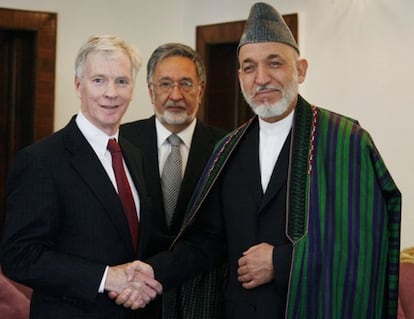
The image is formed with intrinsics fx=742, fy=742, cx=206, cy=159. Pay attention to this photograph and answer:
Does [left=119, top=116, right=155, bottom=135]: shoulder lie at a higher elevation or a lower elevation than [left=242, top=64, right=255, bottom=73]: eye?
lower

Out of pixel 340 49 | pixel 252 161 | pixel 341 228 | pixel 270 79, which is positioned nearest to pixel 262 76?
pixel 270 79

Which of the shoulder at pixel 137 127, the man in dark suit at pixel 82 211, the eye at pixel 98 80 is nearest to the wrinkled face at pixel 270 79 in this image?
the man in dark suit at pixel 82 211

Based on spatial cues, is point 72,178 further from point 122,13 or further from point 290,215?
point 122,13

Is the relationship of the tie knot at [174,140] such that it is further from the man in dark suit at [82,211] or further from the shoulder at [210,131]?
the man in dark suit at [82,211]

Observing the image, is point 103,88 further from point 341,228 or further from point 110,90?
point 341,228

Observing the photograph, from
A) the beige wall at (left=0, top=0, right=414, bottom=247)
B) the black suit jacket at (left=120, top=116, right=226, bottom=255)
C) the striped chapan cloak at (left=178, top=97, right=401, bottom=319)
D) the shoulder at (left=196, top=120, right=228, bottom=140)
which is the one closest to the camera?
the striped chapan cloak at (left=178, top=97, right=401, bottom=319)

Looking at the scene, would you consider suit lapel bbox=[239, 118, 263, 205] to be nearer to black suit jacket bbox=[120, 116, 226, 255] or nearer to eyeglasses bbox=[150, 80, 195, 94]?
black suit jacket bbox=[120, 116, 226, 255]

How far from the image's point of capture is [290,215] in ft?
7.22

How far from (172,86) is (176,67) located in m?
0.08

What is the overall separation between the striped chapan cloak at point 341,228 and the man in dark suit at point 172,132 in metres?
0.65

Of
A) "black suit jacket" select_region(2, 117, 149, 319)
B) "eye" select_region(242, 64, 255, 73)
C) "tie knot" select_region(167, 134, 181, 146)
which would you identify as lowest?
"black suit jacket" select_region(2, 117, 149, 319)

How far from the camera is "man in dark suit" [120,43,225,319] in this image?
282 centimetres

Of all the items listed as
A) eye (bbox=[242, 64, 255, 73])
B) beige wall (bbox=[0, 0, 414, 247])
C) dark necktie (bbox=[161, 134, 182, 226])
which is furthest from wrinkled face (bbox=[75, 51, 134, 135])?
beige wall (bbox=[0, 0, 414, 247])

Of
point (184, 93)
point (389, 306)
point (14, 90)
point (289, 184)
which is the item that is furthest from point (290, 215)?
point (14, 90)
